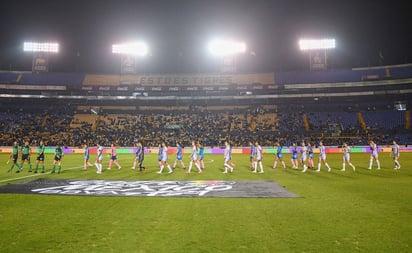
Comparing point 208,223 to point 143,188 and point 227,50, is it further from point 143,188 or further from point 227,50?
point 227,50

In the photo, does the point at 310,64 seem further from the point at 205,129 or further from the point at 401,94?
the point at 205,129

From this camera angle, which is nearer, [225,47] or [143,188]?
[143,188]

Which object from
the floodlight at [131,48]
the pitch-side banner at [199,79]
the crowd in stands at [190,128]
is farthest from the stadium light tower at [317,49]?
the floodlight at [131,48]

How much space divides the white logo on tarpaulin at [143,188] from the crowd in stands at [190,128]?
105 ft

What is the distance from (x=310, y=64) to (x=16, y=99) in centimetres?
6838

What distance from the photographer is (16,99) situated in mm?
62562

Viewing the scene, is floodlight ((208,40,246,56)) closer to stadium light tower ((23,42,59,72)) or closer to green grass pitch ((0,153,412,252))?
stadium light tower ((23,42,59,72))

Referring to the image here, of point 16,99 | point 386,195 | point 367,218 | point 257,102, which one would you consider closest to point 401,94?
point 257,102

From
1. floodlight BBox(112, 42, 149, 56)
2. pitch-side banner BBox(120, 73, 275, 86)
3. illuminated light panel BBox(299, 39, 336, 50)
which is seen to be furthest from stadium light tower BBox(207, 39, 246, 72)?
floodlight BBox(112, 42, 149, 56)

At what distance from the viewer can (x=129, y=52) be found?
63125mm

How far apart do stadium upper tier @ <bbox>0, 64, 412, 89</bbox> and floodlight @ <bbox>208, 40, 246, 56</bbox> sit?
6782 mm

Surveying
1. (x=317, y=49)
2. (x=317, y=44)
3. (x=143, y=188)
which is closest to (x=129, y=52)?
(x=317, y=44)

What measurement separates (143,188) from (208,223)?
6601mm

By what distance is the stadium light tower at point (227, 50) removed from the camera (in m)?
59.9
